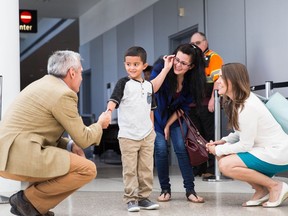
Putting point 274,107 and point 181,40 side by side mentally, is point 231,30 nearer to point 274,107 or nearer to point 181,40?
point 181,40

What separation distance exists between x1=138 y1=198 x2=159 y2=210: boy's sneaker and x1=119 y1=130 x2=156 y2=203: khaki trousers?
32 mm

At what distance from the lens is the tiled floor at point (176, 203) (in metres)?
4.11

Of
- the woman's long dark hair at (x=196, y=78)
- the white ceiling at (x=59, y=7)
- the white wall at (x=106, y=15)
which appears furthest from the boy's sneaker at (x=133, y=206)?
the white ceiling at (x=59, y=7)

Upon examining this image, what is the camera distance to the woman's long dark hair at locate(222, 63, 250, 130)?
420 centimetres

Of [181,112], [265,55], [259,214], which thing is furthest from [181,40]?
A: [259,214]

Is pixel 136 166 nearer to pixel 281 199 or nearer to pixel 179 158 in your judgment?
pixel 179 158

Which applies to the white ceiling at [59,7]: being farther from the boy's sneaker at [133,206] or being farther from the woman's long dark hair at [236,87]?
the boy's sneaker at [133,206]

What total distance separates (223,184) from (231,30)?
2262 millimetres

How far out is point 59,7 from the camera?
519 inches

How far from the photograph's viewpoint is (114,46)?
39.0 feet

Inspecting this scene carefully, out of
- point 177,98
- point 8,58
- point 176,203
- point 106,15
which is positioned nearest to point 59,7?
point 106,15

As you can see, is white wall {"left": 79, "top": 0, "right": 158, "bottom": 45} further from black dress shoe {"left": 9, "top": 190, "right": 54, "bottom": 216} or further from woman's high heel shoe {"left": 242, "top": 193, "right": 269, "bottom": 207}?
black dress shoe {"left": 9, "top": 190, "right": 54, "bottom": 216}

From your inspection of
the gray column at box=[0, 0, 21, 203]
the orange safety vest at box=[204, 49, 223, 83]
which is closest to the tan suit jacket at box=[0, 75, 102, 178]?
the gray column at box=[0, 0, 21, 203]

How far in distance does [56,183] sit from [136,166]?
851mm
